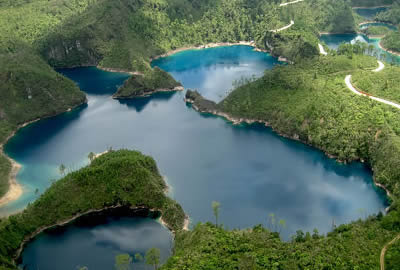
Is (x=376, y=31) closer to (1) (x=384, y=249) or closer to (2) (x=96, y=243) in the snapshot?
(1) (x=384, y=249)

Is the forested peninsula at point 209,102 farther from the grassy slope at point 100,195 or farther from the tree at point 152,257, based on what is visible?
the tree at point 152,257

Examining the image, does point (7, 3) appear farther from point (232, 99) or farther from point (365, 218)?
point (365, 218)

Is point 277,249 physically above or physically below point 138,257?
above

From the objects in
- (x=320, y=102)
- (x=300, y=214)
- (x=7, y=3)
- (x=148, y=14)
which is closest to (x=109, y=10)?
(x=148, y=14)

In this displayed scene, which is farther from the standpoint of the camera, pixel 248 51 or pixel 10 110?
pixel 248 51

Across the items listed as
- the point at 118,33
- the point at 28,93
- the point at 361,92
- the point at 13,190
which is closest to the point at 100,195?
the point at 13,190

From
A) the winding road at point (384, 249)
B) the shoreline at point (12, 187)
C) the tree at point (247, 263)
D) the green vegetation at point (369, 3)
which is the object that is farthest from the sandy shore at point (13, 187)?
the green vegetation at point (369, 3)
